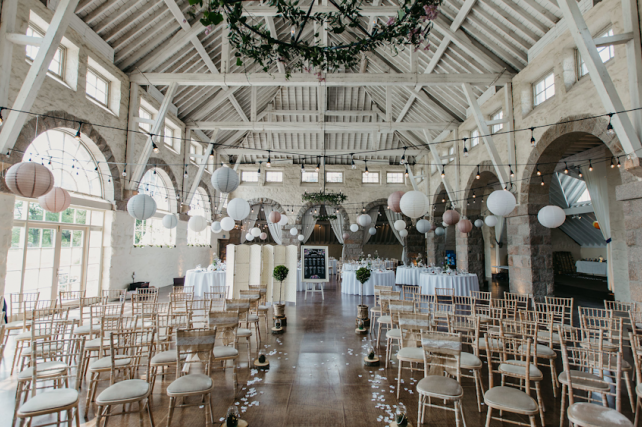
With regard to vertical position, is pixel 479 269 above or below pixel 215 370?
above


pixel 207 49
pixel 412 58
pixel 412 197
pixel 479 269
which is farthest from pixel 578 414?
pixel 207 49

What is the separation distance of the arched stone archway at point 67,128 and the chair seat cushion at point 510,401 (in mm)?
7243

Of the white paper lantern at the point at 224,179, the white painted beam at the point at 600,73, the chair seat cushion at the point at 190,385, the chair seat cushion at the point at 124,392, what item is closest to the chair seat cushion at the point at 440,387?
the chair seat cushion at the point at 190,385

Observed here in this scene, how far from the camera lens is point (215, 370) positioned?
14.0ft

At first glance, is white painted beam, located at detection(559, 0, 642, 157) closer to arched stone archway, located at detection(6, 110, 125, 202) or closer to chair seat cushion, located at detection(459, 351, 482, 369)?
chair seat cushion, located at detection(459, 351, 482, 369)

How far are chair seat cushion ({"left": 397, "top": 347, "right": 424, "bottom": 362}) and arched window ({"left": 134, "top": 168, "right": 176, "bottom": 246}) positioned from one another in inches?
362

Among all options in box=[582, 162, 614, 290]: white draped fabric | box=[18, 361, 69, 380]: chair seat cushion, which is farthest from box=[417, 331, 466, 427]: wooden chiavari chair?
box=[582, 162, 614, 290]: white draped fabric

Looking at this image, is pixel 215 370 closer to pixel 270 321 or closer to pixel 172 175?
pixel 270 321

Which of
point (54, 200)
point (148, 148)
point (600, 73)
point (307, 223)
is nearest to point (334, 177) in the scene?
point (307, 223)

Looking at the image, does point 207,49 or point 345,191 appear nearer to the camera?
point 207,49

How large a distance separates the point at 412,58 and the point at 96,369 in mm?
8899

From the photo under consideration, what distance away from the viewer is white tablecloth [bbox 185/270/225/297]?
8.46 metres

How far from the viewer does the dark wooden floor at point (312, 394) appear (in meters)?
3.08

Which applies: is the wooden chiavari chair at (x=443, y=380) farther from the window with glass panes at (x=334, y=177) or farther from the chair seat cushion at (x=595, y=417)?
the window with glass panes at (x=334, y=177)
